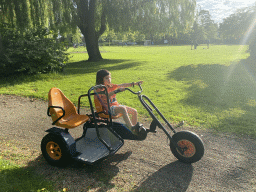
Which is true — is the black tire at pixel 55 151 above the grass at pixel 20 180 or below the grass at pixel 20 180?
above

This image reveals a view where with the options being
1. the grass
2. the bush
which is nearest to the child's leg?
the grass

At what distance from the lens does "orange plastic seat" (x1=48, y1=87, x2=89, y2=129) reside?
3396mm

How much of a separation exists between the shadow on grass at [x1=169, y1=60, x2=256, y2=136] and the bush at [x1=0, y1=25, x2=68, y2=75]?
7.20 meters

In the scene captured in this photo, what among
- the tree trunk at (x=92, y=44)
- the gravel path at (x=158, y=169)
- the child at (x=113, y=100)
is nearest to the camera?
the gravel path at (x=158, y=169)

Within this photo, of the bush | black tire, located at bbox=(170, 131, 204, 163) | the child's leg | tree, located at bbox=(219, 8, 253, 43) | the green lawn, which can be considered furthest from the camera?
tree, located at bbox=(219, 8, 253, 43)

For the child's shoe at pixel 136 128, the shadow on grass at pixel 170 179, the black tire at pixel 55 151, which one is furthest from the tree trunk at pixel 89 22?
the shadow on grass at pixel 170 179

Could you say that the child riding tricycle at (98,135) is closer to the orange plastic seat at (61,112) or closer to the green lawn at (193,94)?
the orange plastic seat at (61,112)

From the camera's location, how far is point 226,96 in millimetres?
7715

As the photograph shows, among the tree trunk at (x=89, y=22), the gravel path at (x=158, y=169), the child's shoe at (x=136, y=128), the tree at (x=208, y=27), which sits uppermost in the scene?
the tree at (x=208, y=27)

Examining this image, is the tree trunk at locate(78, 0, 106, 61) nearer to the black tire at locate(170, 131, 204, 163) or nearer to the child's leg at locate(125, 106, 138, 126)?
the child's leg at locate(125, 106, 138, 126)

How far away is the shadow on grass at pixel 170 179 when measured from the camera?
2845 millimetres

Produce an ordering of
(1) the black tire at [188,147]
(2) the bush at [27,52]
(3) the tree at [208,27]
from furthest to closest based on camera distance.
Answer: (3) the tree at [208,27] < (2) the bush at [27,52] < (1) the black tire at [188,147]

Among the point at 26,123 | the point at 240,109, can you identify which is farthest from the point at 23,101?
the point at 240,109

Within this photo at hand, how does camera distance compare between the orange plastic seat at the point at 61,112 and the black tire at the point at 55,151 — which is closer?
the black tire at the point at 55,151
